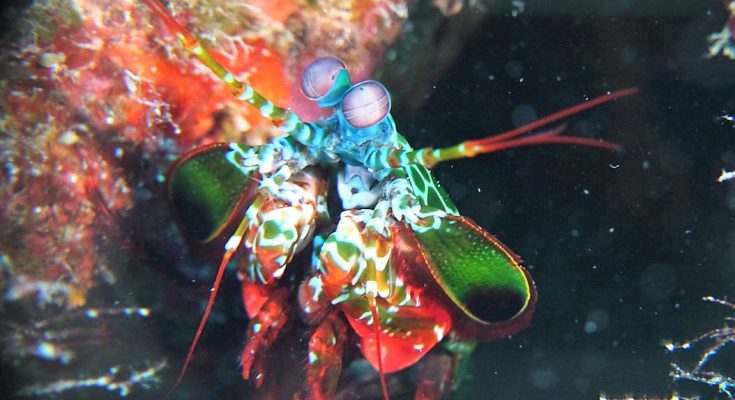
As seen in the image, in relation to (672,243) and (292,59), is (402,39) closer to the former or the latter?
(292,59)

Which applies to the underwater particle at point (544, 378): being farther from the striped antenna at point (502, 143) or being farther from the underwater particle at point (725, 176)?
the striped antenna at point (502, 143)

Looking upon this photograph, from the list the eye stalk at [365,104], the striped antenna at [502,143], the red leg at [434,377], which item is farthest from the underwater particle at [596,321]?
the eye stalk at [365,104]

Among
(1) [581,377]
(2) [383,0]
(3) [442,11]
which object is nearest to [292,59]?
(2) [383,0]

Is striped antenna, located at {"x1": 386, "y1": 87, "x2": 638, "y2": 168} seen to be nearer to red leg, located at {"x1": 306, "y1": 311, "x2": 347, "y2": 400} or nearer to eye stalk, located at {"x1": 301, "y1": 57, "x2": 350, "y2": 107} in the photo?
eye stalk, located at {"x1": 301, "y1": 57, "x2": 350, "y2": 107}

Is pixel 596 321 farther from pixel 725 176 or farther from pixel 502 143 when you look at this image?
pixel 502 143

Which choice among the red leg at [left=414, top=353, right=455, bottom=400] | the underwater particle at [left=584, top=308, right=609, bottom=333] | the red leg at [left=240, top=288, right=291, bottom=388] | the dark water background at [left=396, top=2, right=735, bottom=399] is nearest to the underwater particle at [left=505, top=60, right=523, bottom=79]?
the dark water background at [left=396, top=2, right=735, bottom=399]

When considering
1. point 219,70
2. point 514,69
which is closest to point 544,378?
point 514,69
